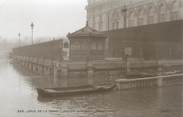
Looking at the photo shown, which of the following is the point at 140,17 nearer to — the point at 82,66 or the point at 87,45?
the point at 87,45

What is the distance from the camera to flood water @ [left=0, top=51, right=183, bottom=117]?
5949mm

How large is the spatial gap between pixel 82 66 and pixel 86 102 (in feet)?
3.74

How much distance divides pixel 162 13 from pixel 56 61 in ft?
54.4

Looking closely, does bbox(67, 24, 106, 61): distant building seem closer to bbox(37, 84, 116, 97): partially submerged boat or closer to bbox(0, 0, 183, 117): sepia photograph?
bbox(0, 0, 183, 117): sepia photograph

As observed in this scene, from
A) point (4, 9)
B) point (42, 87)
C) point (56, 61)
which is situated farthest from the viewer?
point (56, 61)

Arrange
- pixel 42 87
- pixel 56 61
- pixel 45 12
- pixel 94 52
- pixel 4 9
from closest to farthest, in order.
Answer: pixel 4 9
pixel 45 12
pixel 42 87
pixel 56 61
pixel 94 52

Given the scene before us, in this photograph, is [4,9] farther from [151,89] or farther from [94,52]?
[151,89]

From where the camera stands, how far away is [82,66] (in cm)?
839

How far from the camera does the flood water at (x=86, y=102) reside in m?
5.95

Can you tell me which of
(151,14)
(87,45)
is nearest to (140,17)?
(151,14)

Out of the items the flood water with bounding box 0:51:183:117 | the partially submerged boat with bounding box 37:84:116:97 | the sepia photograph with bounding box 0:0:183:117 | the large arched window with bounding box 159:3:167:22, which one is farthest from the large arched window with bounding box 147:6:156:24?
the partially submerged boat with bounding box 37:84:116:97

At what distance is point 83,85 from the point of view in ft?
26.2

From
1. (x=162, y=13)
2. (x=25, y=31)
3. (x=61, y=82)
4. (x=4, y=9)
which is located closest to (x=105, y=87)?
(x=61, y=82)

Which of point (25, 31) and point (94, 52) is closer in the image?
point (25, 31)
